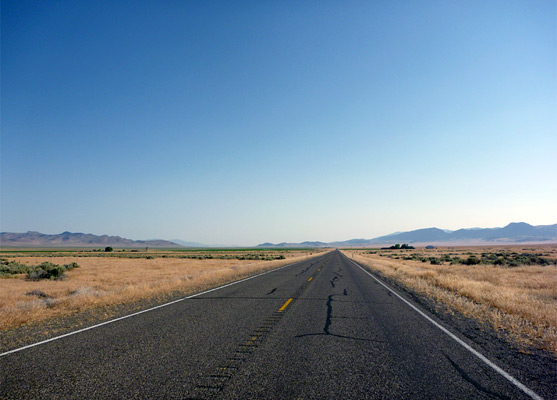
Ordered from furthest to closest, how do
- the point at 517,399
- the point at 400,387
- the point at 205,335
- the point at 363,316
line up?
the point at 363,316
the point at 205,335
the point at 400,387
the point at 517,399

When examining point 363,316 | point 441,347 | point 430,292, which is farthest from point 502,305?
point 441,347

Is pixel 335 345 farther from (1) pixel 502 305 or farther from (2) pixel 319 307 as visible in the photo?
(1) pixel 502 305

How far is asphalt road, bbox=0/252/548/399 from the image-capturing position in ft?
14.8

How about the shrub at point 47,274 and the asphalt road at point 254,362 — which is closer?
the asphalt road at point 254,362

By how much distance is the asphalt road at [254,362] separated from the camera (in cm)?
452

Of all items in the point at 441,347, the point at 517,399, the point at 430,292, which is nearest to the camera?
the point at 517,399

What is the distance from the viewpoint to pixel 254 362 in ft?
18.2

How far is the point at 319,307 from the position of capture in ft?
35.7

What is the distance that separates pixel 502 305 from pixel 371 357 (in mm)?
7757

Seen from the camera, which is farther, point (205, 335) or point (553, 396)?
point (205, 335)

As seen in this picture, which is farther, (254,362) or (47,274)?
(47,274)

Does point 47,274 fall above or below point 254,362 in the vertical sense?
below

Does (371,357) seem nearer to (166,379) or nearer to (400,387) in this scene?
(400,387)

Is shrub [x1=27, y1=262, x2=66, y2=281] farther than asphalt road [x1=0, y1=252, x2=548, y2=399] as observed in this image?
Yes
